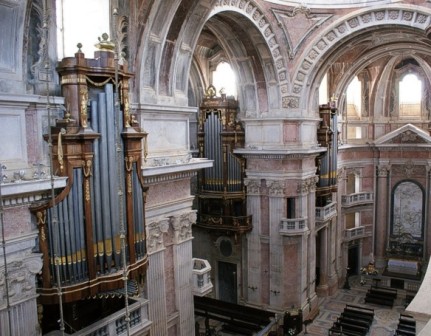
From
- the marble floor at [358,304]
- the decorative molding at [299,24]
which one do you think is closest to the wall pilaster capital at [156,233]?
the decorative molding at [299,24]

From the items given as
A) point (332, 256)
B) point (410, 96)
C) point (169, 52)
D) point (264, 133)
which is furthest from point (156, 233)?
point (410, 96)

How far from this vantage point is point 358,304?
24.2 meters

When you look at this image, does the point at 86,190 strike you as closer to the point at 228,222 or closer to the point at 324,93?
the point at 228,222

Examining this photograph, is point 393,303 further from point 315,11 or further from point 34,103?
point 34,103

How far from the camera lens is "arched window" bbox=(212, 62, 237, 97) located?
22.2m

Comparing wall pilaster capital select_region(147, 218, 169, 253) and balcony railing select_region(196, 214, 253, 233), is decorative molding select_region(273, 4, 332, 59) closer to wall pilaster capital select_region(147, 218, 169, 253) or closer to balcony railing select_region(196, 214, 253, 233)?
balcony railing select_region(196, 214, 253, 233)

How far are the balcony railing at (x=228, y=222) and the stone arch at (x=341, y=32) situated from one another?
589 cm

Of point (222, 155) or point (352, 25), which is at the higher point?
point (352, 25)

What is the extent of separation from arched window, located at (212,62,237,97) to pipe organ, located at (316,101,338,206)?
4707 millimetres

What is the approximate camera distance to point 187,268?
12422 mm

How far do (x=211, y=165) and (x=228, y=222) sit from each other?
8099 millimetres

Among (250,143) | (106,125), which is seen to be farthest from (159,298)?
(250,143)

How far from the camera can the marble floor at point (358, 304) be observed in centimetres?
2106

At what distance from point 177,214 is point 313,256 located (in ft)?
37.4
